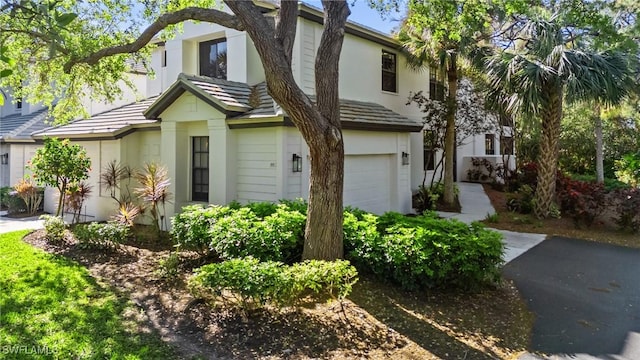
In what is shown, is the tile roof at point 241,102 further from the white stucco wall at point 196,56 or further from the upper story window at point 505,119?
the upper story window at point 505,119

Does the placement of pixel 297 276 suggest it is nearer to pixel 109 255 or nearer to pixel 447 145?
pixel 109 255

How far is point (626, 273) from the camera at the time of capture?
323 inches

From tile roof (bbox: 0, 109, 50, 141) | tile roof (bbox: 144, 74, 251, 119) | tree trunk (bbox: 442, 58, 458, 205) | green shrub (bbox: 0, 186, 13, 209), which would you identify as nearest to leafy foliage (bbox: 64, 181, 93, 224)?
tile roof (bbox: 144, 74, 251, 119)

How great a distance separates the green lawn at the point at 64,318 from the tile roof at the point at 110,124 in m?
5.78

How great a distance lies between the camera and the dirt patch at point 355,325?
483 cm

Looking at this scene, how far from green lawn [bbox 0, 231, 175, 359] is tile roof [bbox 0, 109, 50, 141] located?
39.8 feet

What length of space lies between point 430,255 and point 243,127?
6329 millimetres

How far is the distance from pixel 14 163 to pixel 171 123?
11.1 m

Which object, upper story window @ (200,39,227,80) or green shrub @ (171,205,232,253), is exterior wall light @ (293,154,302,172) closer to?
green shrub @ (171,205,232,253)

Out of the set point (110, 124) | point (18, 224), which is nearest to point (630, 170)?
point (110, 124)

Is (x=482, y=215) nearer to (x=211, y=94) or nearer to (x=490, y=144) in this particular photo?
(x=211, y=94)

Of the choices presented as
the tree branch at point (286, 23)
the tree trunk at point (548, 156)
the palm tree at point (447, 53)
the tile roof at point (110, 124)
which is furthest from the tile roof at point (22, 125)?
the tree trunk at point (548, 156)

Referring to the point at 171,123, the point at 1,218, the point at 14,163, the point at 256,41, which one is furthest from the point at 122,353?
the point at 14,163

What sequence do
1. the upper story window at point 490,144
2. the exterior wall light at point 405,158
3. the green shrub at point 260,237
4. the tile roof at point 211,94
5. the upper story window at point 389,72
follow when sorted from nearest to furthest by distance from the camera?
1. the green shrub at point 260,237
2. the tile roof at point 211,94
3. the exterior wall light at point 405,158
4. the upper story window at point 389,72
5. the upper story window at point 490,144
